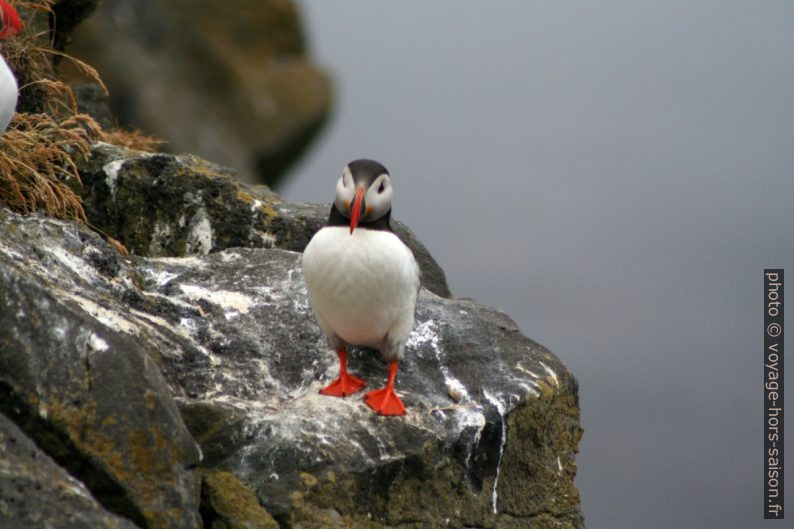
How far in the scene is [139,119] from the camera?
57.3 feet

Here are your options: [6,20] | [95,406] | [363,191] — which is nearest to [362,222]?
[363,191]

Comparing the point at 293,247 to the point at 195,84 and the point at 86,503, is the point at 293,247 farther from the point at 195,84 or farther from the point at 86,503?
the point at 195,84

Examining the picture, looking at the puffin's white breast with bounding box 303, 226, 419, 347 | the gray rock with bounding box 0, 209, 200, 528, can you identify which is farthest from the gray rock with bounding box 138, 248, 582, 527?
the gray rock with bounding box 0, 209, 200, 528

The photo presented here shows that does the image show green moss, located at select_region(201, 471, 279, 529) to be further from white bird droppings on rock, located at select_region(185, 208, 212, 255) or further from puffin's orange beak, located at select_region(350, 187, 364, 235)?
white bird droppings on rock, located at select_region(185, 208, 212, 255)

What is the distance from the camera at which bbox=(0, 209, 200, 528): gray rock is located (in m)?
3.94

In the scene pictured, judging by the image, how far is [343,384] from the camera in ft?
17.5

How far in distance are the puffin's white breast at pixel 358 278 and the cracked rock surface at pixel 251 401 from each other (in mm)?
345

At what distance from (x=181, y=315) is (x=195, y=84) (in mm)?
15633

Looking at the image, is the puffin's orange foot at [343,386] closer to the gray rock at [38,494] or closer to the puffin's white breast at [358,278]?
the puffin's white breast at [358,278]

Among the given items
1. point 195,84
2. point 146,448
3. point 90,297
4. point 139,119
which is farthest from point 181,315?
point 195,84

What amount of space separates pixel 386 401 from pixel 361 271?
590 mm

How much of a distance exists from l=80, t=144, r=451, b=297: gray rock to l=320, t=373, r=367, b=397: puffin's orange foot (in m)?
1.82

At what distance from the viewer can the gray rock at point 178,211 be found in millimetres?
7094

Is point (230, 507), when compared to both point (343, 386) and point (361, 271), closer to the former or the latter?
point (343, 386)
